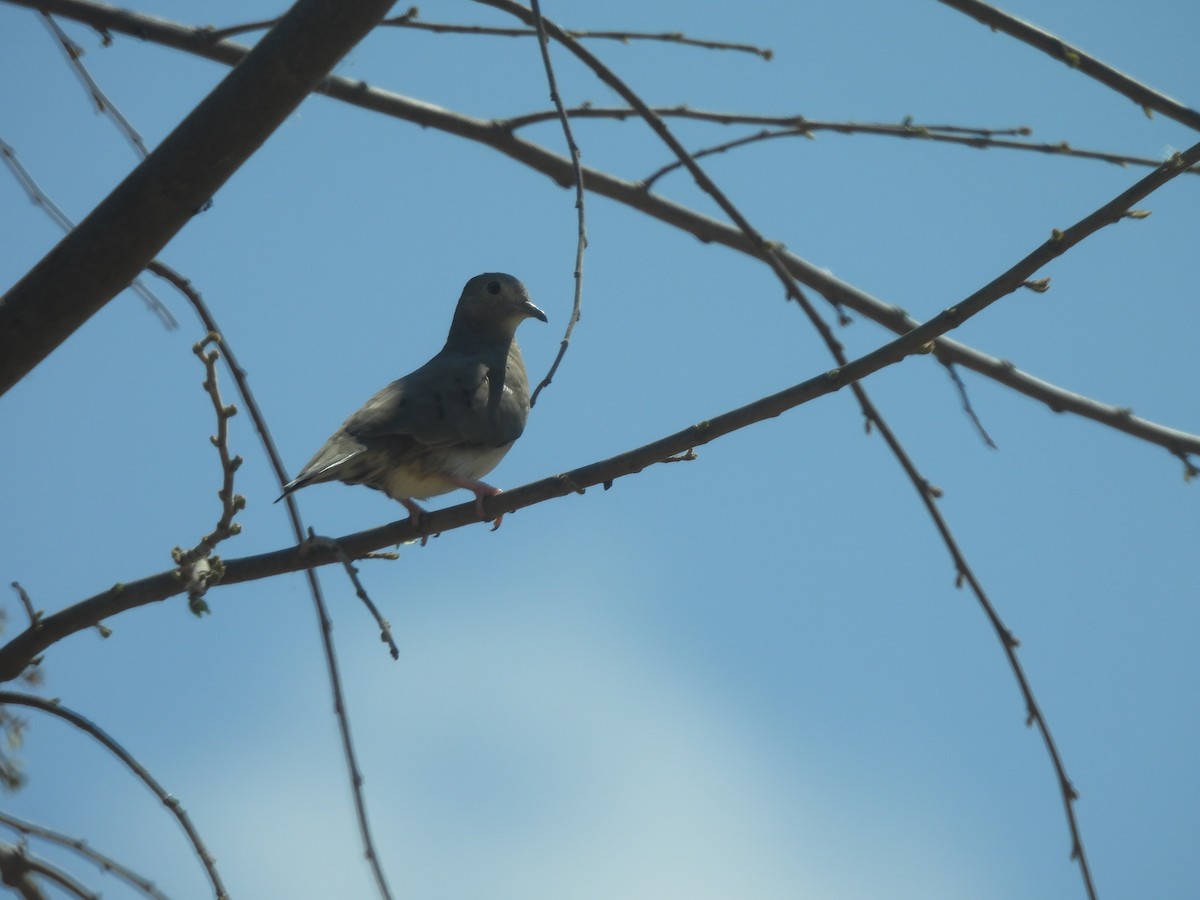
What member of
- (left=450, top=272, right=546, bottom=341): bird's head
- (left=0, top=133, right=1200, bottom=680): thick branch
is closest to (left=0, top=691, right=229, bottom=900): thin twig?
(left=0, top=133, right=1200, bottom=680): thick branch

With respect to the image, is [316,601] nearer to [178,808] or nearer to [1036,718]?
[178,808]

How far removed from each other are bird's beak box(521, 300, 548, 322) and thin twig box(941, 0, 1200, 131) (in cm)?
362

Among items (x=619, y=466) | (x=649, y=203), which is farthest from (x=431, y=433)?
(x=619, y=466)

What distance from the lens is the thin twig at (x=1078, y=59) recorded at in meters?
3.63

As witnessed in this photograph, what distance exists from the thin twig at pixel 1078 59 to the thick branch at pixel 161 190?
1811 mm

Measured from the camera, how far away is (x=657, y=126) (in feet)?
11.8

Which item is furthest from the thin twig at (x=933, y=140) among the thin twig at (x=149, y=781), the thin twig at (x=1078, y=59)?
the thin twig at (x=149, y=781)

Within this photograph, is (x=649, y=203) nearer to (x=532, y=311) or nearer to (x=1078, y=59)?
(x=1078, y=59)

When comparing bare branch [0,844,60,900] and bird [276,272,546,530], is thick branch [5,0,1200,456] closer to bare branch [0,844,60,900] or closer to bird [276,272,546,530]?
bird [276,272,546,530]

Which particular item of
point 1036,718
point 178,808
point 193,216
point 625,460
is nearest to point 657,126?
point 625,460

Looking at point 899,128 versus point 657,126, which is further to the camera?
point 899,128

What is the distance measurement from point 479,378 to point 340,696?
9.33 ft

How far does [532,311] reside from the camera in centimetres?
694

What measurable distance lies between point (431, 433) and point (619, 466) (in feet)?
7.08
